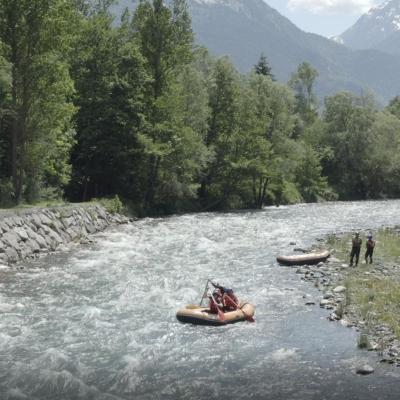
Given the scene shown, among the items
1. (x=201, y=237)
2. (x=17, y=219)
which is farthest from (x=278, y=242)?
(x=17, y=219)

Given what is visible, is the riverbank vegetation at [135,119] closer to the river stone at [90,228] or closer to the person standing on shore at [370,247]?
the river stone at [90,228]

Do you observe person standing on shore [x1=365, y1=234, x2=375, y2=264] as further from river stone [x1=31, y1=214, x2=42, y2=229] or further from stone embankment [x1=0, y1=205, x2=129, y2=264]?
river stone [x1=31, y1=214, x2=42, y2=229]

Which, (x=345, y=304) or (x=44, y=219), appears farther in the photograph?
(x=44, y=219)

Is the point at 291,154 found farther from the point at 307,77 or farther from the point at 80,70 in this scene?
the point at 307,77

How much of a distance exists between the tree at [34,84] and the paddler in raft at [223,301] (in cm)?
1863

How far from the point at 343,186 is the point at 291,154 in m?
17.1

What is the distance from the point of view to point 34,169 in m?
37.2

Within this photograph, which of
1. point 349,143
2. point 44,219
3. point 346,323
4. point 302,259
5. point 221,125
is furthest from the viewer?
point 349,143

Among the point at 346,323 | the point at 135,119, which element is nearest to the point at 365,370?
the point at 346,323

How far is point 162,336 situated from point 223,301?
337 cm

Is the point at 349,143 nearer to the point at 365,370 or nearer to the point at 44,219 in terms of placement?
the point at 44,219

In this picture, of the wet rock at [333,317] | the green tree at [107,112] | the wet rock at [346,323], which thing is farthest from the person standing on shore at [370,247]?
the green tree at [107,112]

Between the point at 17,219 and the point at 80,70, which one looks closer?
the point at 17,219

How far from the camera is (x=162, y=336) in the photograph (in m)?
18.1
